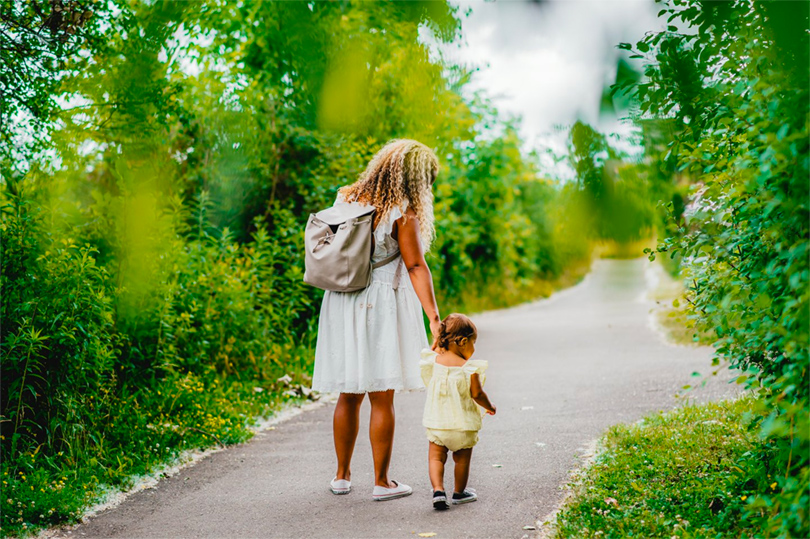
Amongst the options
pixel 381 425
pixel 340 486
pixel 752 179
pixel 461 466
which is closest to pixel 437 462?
pixel 461 466

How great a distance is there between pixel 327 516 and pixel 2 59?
322 centimetres

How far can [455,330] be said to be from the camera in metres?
4.00

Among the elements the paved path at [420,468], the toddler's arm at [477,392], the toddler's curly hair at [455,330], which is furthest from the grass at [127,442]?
the toddler's arm at [477,392]

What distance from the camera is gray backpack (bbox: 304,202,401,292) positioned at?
423 cm

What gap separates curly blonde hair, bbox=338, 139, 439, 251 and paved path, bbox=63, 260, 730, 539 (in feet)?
3.37

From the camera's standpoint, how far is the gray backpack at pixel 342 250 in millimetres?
4227

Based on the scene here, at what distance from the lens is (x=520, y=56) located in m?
1.45

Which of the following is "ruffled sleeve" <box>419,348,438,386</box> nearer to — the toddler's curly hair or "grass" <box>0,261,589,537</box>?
the toddler's curly hair

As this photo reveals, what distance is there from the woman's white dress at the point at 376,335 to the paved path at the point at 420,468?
687 mm

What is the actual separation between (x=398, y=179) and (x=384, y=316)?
0.74 m

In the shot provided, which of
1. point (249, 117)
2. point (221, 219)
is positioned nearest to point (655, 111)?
point (249, 117)

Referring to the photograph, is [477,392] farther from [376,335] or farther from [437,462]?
[376,335]

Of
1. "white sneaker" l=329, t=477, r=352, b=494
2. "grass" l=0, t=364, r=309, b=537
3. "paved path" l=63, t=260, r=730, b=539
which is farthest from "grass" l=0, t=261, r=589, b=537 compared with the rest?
"white sneaker" l=329, t=477, r=352, b=494

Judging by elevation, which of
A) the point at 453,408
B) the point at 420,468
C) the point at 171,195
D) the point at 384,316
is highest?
the point at 171,195
